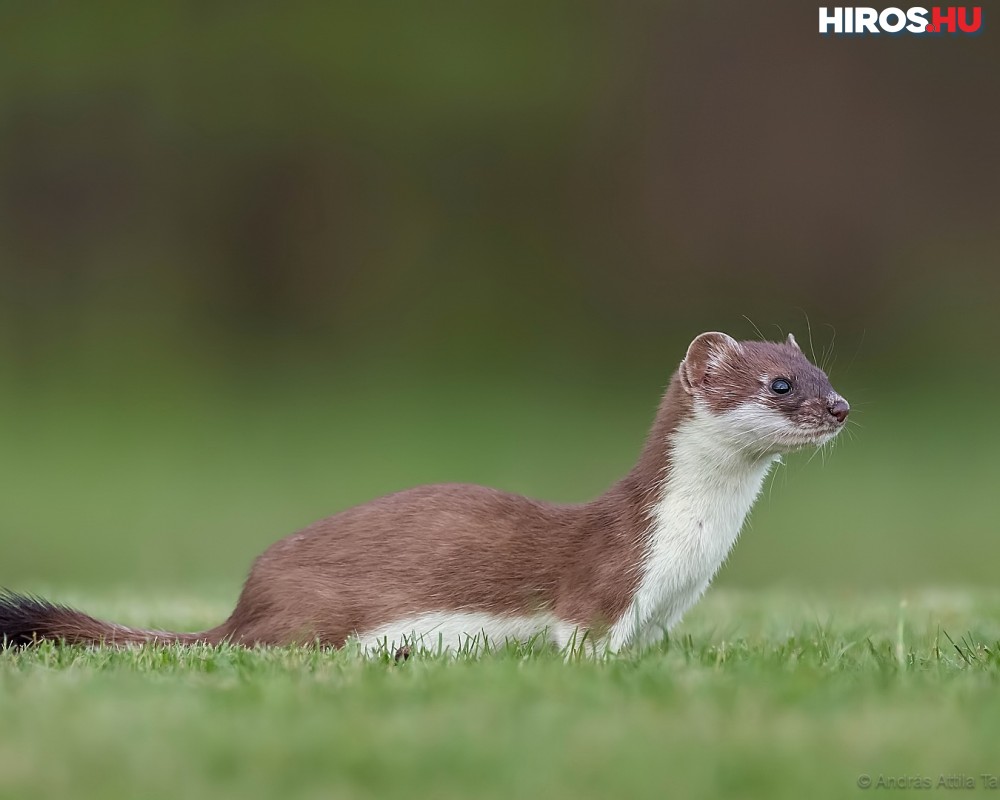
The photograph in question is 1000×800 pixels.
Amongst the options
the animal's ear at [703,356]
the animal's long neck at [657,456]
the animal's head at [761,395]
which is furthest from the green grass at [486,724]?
the animal's ear at [703,356]

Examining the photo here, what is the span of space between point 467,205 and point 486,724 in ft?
82.5

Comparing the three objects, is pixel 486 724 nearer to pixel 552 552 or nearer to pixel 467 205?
pixel 552 552

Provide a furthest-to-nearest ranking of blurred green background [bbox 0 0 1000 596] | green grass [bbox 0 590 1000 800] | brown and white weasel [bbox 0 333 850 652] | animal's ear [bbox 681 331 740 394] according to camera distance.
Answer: blurred green background [bbox 0 0 1000 596] < animal's ear [bbox 681 331 740 394] < brown and white weasel [bbox 0 333 850 652] < green grass [bbox 0 590 1000 800]

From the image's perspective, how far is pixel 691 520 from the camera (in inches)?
258

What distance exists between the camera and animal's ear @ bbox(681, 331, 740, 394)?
6836 mm

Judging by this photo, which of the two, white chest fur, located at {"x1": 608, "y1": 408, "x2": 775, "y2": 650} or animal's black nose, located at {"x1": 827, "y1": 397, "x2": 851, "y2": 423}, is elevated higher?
animal's black nose, located at {"x1": 827, "y1": 397, "x2": 851, "y2": 423}

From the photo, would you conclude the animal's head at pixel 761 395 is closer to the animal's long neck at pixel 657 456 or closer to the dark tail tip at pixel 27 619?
the animal's long neck at pixel 657 456

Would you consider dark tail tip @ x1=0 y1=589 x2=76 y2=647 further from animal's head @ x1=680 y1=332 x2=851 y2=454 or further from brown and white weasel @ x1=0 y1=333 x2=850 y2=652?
animal's head @ x1=680 y1=332 x2=851 y2=454

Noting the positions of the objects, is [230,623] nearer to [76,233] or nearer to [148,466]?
[148,466]

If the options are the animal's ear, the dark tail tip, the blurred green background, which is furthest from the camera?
the blurred green background

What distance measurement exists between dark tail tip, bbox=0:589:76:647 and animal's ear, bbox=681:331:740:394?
298 cm

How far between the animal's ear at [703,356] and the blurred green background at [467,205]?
58.1ft

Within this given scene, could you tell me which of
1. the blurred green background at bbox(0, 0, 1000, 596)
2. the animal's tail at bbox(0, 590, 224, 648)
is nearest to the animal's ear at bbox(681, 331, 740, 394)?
the animal's tail at bbox(0, 590, 224, 648)

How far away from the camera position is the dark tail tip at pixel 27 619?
6582 millimetres
